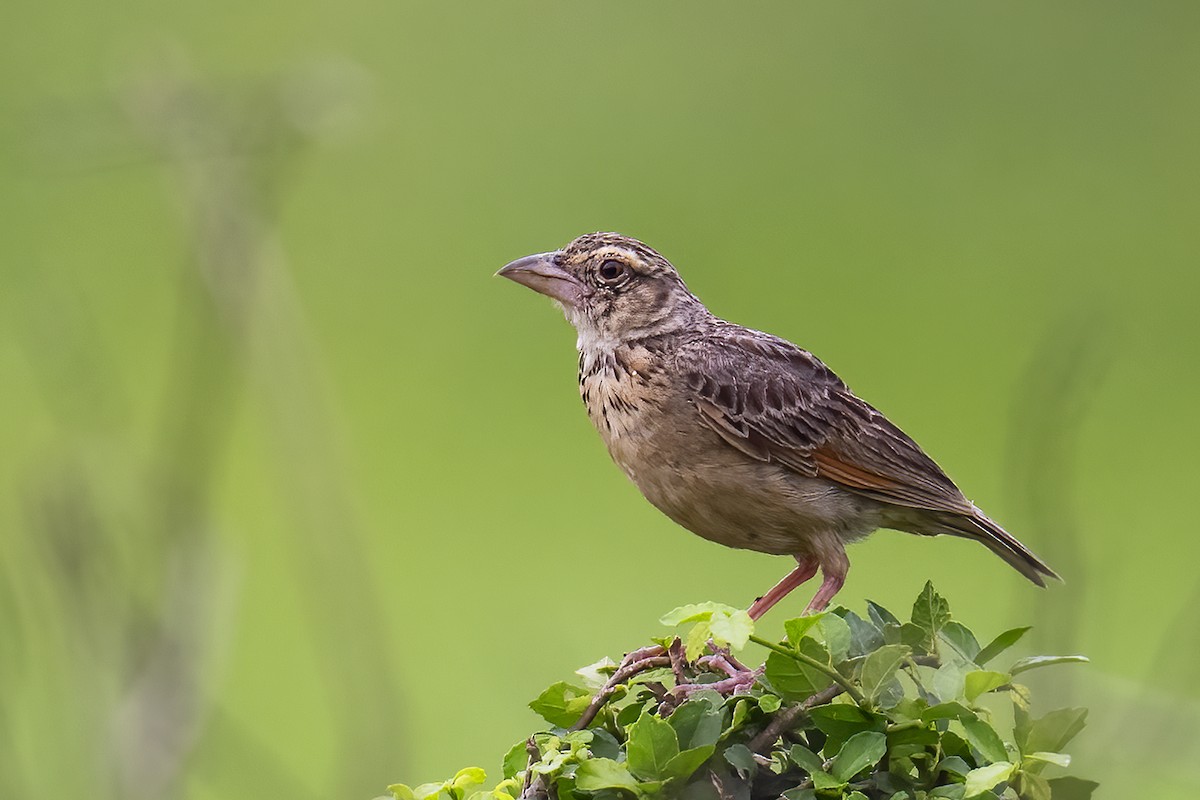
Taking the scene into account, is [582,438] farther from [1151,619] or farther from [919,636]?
[919,636]

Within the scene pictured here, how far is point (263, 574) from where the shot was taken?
5438mm

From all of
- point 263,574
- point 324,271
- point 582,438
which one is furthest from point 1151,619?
point 324,271

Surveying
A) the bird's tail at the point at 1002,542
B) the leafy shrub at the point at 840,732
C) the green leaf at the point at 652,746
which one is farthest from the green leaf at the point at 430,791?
the bird's tail at the point at 1002,542

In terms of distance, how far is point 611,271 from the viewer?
2609 millimetres

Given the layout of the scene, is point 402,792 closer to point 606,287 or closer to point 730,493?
point 730,493

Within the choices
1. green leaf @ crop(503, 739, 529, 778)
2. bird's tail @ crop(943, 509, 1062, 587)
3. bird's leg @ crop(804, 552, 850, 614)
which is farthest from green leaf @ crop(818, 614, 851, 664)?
bird's tail @ crop(943, 509, 1062, 587)

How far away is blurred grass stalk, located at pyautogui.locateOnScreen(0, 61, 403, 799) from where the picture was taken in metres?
1.76

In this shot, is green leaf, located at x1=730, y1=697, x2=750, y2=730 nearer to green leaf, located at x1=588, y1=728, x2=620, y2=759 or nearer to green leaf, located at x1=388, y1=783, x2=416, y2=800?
green leaf, located at x1=588, y1=728, x2=620, y2=759

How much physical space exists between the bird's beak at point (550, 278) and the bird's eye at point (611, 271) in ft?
0.14

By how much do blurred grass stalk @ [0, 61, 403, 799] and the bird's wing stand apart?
0.64 meters

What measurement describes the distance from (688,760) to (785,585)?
109cm

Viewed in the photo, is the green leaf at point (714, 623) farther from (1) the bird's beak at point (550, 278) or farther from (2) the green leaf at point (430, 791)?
(1) the bird's beak at point (550, 278)

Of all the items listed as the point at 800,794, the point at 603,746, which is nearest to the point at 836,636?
the point at 800,794

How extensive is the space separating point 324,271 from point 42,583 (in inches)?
162
